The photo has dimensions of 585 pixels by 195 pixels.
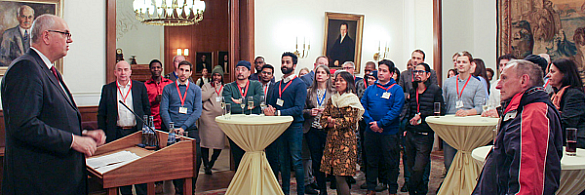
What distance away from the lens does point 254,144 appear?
4.31 meters

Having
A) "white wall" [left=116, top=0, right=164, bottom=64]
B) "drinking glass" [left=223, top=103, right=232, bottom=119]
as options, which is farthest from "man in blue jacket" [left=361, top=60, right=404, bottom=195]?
"white wall" [left=116, top=0, right=164, bottom=64]

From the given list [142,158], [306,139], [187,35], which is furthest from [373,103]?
[187,35]

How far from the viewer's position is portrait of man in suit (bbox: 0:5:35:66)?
5.08 meters

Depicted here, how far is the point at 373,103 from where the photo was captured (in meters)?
4.97

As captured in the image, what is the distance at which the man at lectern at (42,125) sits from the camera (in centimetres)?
224

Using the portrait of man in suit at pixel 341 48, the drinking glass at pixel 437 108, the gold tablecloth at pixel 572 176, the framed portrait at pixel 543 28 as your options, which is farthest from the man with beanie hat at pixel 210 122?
the framed portrait at pixel 543 28

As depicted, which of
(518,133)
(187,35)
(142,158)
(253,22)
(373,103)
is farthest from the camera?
(187,35)

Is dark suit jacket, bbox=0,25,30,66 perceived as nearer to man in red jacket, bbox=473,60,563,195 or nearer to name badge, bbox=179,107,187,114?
name badge, bbox=179,107,187,114

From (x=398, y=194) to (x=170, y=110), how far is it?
2885 millimetres

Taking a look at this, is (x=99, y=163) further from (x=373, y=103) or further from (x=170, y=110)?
(x=373, y=103)

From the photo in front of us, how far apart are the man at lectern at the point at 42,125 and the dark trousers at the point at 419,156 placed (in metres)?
3.25

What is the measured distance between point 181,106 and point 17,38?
209cm

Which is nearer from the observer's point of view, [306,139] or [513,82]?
[513,82]

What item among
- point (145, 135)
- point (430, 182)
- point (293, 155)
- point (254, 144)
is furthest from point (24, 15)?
point (430, 182)
